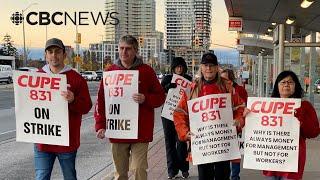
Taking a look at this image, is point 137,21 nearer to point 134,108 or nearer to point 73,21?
point 73,21

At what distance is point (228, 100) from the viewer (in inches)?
213

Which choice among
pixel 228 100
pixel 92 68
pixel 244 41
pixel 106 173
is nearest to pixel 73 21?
pixel 244 41

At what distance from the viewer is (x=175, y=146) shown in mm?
8367

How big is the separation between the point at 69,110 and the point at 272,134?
1.99 m

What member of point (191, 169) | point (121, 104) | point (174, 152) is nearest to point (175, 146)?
point (174, 152)

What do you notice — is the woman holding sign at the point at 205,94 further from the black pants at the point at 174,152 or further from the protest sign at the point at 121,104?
the black pants at the point at 174,152

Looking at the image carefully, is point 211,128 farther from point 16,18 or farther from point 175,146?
point 16,18

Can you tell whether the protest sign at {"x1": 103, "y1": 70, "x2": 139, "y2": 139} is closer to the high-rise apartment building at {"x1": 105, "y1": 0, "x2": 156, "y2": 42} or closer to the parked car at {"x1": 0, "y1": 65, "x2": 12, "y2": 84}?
the parked car at {"x1": 0, "y1": 65, "x2": 12, "y2": 84}

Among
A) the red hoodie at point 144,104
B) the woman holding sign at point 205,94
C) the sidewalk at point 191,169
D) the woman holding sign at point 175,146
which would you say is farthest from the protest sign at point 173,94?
the woman holding sign at point 205,94

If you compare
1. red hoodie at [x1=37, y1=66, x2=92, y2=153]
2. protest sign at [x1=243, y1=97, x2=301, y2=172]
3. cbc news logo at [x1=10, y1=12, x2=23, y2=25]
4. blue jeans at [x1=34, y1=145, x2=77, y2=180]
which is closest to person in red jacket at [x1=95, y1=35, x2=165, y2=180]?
red hoodie at [x1=37, y1=66, x2=92, y2=153]

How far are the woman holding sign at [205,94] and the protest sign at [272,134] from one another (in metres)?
0.18

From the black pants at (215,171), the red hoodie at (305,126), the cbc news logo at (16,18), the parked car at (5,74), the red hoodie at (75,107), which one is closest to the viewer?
the red hoodie at (305,126)

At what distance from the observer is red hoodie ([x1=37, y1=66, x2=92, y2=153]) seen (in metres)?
5.34

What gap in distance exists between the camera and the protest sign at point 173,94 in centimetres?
838
